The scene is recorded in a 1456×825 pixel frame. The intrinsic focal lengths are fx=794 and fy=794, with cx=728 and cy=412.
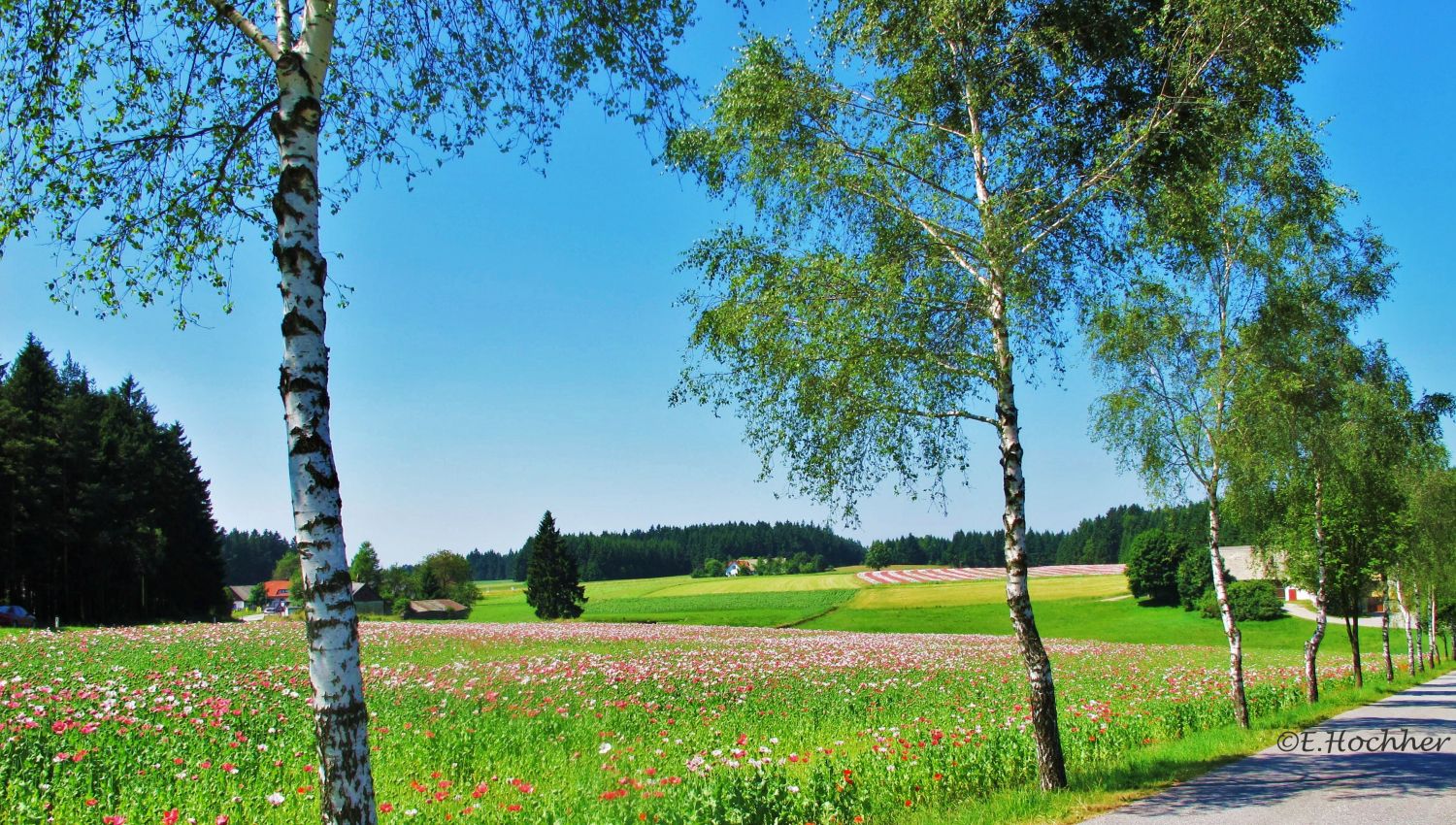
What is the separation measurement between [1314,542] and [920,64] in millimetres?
21149

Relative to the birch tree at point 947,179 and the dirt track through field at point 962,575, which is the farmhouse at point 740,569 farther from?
the birch tree at point 947,179

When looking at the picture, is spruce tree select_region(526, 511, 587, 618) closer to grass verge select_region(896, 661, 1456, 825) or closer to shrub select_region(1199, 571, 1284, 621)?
shrub select_region(1199, 571, 1284, 621)

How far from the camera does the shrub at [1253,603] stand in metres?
61.9

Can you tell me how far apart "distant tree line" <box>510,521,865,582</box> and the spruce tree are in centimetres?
6090

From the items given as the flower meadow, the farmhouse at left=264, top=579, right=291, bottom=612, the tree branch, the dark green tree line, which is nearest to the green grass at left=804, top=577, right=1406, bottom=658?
the flower meadow

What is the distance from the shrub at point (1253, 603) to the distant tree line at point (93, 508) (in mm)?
75000

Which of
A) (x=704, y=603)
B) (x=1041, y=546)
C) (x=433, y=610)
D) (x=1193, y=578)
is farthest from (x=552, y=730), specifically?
(x=1041, y=546)

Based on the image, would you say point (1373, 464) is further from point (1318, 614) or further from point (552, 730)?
point (552, 730)

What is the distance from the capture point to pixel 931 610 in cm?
7119

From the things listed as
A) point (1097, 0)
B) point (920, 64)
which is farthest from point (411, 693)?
point (1097, 0)

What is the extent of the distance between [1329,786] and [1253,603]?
64282 millimetres

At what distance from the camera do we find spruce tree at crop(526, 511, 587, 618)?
7531 cm

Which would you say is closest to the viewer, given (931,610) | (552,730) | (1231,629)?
(552,730)

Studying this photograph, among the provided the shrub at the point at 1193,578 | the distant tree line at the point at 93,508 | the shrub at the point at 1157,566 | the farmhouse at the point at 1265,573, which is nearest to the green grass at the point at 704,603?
the distant tree line at the point at 93,508
